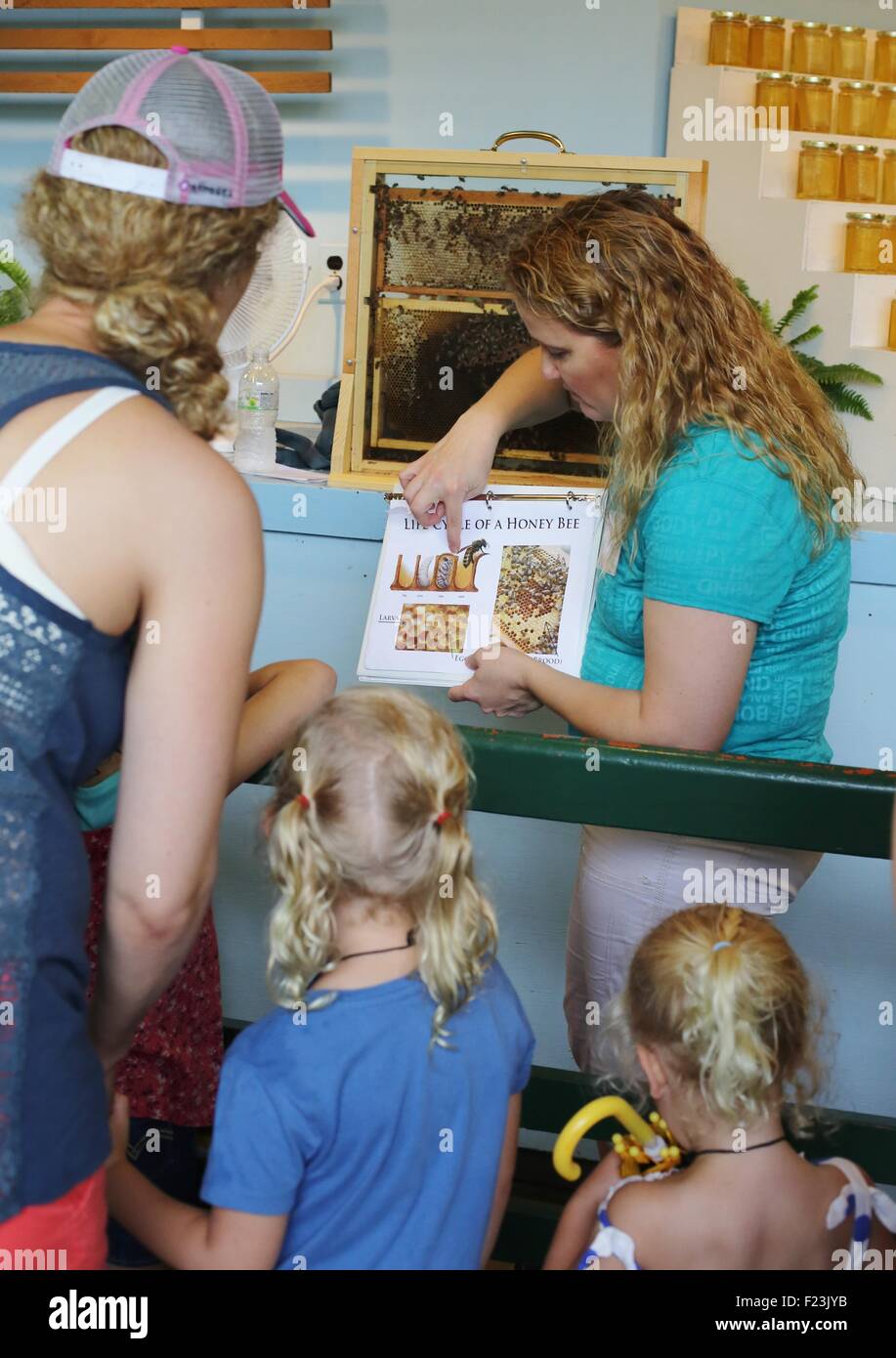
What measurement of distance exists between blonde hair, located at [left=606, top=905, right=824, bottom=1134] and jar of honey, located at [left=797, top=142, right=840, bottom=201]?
542cm

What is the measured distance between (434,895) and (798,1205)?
0.43 meters

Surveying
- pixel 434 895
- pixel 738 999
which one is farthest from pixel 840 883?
pixel 434 895

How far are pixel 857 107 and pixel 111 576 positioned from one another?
18.9ft

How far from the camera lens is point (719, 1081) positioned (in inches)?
45.1

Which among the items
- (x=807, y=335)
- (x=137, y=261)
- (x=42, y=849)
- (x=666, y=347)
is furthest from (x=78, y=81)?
(x=42, y=849)

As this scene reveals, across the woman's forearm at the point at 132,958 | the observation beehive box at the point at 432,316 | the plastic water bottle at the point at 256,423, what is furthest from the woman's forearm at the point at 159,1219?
the plastic water bottle at the point at 256,423

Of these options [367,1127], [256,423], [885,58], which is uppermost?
[885,58]

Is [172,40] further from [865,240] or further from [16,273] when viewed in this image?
[865,240]

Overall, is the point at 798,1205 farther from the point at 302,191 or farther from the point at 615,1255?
the point at 302,191

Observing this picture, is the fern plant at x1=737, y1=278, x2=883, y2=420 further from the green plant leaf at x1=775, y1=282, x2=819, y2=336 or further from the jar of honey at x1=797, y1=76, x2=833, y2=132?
the jar of honey at x1=797, y1=76, x2=833, y2=132

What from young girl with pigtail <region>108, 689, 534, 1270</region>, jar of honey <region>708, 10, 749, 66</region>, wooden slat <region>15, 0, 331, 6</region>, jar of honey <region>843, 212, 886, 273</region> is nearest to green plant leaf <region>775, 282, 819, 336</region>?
jar of honey <region>843, 212, 886, 273</region>

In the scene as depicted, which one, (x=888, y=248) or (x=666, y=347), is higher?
(x=888, y=248)

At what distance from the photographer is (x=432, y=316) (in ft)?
7.75

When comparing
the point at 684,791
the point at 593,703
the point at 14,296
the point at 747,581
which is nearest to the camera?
the point at 684,791
